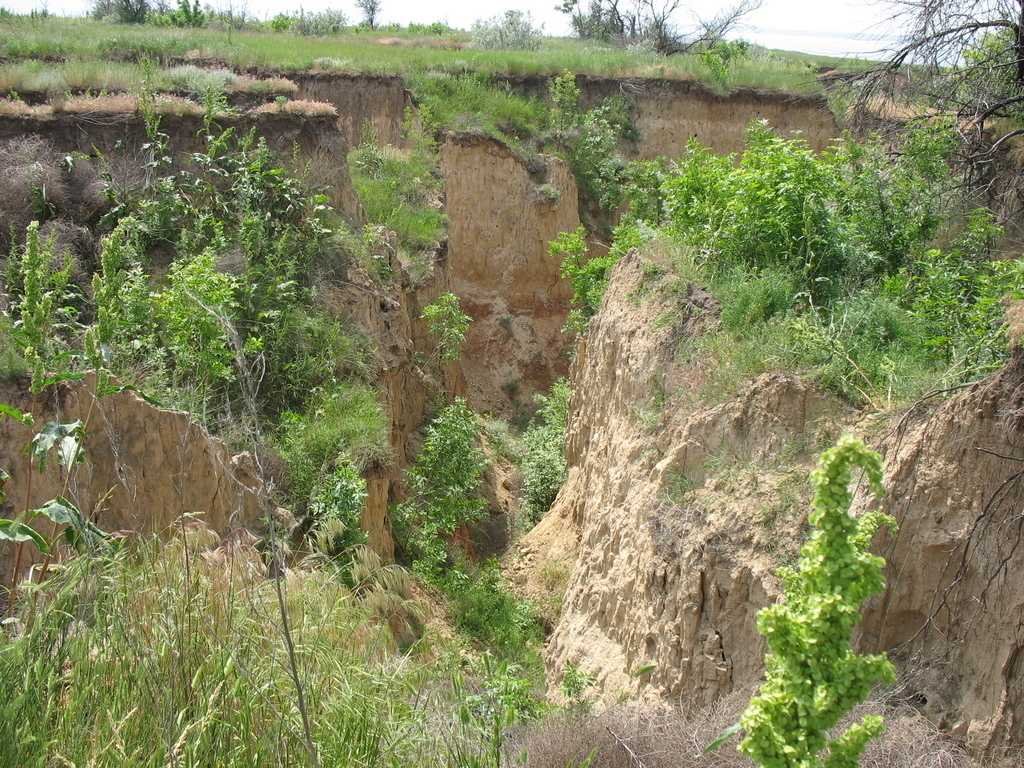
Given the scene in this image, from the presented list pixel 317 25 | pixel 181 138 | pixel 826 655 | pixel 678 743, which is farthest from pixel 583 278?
pixel 317 25

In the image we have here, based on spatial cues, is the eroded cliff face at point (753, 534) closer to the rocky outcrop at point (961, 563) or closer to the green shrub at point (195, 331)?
the rocky outcrop at point (961, 563)

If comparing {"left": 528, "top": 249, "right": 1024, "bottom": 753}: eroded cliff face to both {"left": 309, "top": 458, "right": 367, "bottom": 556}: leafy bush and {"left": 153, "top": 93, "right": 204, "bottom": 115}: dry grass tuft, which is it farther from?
{"left": 153, "top": 93, "right": 204, "bottom": 115}: dry grass tuft

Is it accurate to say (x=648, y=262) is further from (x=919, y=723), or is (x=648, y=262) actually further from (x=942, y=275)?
(x=919, y=723)

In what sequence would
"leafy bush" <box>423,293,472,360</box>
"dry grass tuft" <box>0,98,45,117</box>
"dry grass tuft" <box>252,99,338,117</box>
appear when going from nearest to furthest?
"dry grass tuft" <box>0,98,45,117</box>, "dry grass tuft" <box>252,99,338,117</box>, "leafy bush" <box>423,293,472,360</box>

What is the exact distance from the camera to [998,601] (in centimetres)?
461

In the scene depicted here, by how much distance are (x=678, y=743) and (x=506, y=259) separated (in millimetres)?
15498

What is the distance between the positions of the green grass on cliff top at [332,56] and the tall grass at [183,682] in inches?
690

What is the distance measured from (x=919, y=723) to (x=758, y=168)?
18.1 ft

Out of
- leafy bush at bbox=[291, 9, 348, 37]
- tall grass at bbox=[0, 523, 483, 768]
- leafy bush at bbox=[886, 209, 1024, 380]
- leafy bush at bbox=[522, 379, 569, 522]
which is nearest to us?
tall grass at bbox=[0, 523, 483, 768]

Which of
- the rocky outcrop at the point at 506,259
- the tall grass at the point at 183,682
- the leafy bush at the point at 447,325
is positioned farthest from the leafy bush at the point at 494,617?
the rocky outcrop at the point at 506,259

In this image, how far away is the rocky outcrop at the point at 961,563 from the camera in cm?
457

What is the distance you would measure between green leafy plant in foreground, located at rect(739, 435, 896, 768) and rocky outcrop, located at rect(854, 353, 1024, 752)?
2.21 metres

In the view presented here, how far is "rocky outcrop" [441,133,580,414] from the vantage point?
18.7 m

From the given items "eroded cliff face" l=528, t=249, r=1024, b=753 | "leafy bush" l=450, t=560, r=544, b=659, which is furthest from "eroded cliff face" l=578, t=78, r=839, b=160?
"leafy bush" l=450, t=560, r=544, b=659
